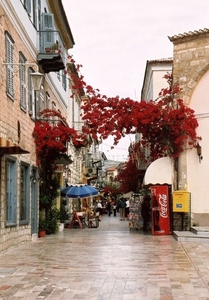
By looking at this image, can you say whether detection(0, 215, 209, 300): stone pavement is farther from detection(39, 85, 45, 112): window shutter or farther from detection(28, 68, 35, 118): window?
detection(39, 85, 45, 112): window shutter

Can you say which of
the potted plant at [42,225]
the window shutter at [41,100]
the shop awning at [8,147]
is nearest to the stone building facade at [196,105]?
the window shutter at [41,100]

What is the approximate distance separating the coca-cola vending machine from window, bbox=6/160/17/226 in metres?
6.99

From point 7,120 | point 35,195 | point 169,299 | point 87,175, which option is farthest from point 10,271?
point 87,175

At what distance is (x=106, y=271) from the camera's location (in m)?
11.9

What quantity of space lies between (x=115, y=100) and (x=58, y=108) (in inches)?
269

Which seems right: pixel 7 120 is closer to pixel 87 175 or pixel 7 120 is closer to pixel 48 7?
pixel 48 7

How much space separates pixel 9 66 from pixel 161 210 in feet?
30.1

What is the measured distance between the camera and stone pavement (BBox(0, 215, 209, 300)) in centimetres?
930

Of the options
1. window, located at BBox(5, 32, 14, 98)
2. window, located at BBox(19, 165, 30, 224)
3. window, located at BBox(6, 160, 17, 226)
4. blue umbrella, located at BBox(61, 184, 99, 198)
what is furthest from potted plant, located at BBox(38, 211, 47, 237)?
window, located at BBox(5, 32, 14, 98)

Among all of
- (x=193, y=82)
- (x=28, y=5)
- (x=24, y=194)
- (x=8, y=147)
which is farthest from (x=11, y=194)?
(x=193, y=82)

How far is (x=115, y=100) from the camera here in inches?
897

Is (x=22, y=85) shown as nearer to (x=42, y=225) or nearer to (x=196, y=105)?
(x=42, y=225)

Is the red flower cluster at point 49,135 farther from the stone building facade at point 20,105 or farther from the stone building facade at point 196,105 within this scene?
the stone building facade at point 196,105

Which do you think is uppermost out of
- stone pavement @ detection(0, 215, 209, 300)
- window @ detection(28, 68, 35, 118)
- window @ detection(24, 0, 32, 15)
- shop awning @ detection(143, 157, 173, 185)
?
window @ detection(24, 0, 32, 15)
